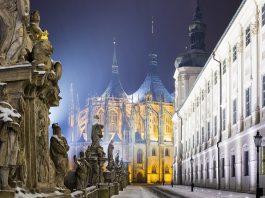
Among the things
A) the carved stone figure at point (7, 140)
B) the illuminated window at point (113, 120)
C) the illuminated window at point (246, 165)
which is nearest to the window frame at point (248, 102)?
the illuminated window at point (246, 165)

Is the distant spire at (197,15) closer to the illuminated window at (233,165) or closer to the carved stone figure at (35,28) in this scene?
the illuminated window at (233,165)

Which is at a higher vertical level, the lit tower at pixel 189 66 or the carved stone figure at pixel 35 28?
the lit tower at pixel 189 66

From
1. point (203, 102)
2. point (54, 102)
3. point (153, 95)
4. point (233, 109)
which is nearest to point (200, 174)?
point (203, 102)

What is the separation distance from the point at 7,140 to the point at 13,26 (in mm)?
1860

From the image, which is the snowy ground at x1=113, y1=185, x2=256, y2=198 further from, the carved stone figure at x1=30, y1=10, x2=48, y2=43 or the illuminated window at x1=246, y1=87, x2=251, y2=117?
the carved stone figure at x1=30, y1=10, x2=48, y2=43

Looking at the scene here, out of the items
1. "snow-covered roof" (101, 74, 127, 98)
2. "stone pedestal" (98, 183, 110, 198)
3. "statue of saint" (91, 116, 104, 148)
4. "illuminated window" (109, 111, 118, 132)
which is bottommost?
"stone pedestal" (98, 183, 110, 198)

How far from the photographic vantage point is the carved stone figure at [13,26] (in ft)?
24.5

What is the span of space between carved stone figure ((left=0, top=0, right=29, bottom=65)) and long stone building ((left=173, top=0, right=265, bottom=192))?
2340 centimetres

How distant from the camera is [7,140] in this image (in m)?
6.39

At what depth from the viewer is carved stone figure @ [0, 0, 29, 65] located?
24.5ft

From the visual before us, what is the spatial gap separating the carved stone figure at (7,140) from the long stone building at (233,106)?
957 inches

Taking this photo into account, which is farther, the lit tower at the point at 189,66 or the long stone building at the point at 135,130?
the long stone building at the point at 135,130

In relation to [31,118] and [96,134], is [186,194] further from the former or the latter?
[31,118]

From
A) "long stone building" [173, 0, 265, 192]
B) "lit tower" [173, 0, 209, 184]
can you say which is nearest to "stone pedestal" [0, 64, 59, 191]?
"long stone building" [173, 0, 265, 192]
